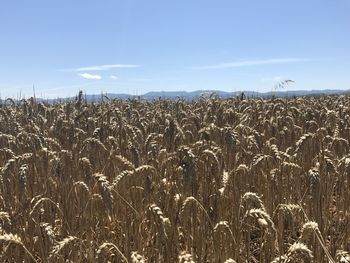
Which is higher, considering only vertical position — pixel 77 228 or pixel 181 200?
pixel 181 200

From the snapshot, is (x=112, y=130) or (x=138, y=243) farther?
(x=112, y=130)

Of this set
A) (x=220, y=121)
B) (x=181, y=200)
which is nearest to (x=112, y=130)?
(x=220, y=121)

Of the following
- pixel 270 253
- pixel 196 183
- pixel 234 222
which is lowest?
pixel 270 253

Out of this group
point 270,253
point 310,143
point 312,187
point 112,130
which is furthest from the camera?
point 112,130

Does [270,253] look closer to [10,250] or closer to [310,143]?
[10,250]

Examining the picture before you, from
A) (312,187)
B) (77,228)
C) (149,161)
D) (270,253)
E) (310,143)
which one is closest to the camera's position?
(312,187)

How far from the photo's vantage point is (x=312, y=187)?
2.64 metres

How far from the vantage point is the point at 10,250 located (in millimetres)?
3094

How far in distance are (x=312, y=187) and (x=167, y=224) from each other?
0.90m

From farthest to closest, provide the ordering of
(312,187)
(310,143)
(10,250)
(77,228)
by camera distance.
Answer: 1. (310,143)
2. (77,228)
3. (10,250)
4. (312,187)

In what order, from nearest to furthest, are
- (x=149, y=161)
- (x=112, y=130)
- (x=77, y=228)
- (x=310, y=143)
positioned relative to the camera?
(x=77, y=228)
(x=149, y=161)
(x=310, y=143)
(x=112, y=130)

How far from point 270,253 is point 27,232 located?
1902 millimetres

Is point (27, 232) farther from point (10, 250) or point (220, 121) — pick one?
point (220, 121)

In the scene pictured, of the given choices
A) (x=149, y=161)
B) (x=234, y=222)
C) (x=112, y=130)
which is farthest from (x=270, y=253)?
(x=112, y=130)
